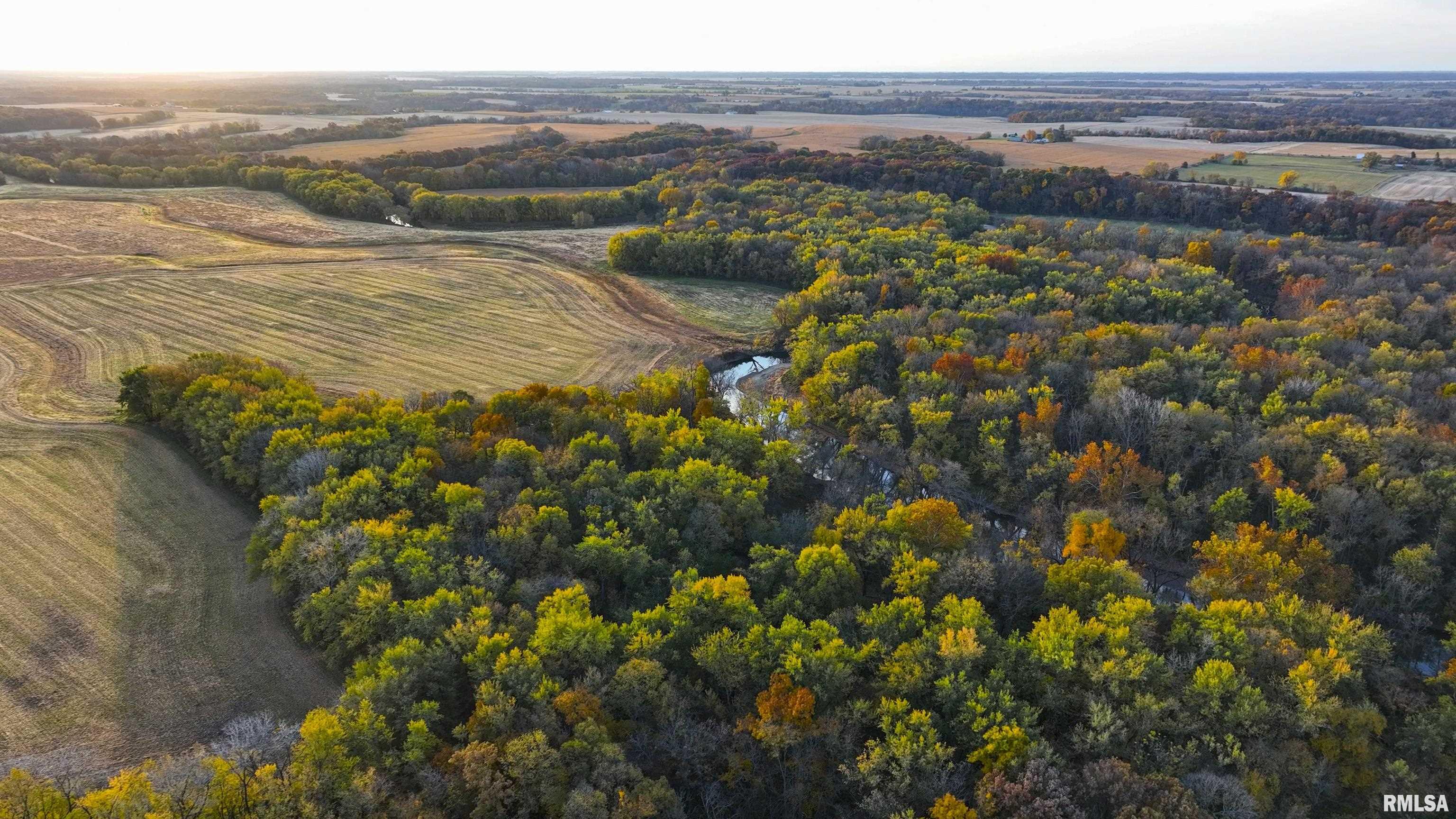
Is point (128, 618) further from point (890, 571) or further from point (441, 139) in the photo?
point (441, 139)

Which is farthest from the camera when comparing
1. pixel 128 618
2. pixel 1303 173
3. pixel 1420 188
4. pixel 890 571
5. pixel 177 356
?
pixel 1303 173

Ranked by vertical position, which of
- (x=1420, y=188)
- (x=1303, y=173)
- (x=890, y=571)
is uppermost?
(x=1303, y=173)

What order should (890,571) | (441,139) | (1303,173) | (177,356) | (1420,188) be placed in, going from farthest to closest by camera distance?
(441,139)
(1303,173)
(1420,188)
(177,356)
(890,571)

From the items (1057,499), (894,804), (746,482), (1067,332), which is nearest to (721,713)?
(894,804)

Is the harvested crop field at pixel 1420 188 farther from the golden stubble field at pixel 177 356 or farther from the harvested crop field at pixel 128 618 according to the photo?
the harvested crop field at pixel 128 618

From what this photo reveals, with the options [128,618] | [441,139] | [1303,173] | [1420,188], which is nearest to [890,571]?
[128,618]

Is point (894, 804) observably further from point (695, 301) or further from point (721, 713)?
point (695, 301)

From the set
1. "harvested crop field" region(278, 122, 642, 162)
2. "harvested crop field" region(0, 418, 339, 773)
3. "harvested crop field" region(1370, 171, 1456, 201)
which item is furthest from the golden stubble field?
"harvested crop field" region(1370, 171, 1456, 201)

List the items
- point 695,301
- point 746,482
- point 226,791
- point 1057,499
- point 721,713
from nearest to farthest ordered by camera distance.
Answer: point 226,791, point 721,713, point 746,482, point 1057,499, point 695,301
